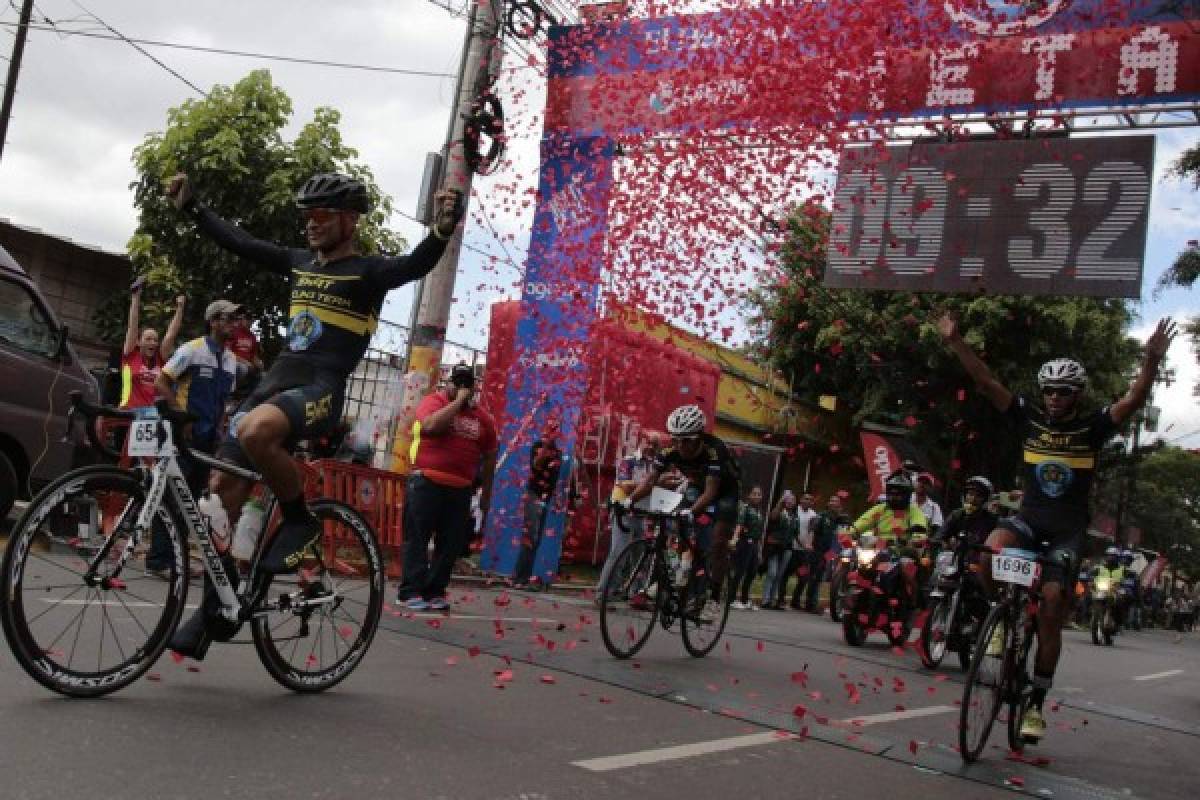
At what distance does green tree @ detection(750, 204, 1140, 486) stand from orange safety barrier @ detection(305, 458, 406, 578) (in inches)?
577

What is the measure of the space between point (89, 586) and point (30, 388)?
20.7 ft

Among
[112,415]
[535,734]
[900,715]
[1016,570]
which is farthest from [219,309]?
[1016,570]

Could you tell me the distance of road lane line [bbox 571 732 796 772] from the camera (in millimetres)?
4301

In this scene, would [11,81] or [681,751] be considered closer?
[681,751]

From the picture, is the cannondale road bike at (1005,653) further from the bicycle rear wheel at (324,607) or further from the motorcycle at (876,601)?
the motorcycle at (876,601)

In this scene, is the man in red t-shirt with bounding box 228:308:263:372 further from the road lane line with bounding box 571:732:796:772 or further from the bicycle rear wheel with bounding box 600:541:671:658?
the road lane line with bounding box 571:732:796:772

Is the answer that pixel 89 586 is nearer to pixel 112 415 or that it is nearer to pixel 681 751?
pixel 112 415

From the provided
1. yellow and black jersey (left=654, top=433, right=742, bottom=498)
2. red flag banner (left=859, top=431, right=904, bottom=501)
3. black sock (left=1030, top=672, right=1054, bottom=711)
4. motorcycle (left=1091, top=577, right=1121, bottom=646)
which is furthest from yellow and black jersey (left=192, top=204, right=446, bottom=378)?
motorcycle (left=1091, top=577, right=1121, bottom=646)

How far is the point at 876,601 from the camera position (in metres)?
11.5

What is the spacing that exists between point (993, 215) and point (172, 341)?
7.55m

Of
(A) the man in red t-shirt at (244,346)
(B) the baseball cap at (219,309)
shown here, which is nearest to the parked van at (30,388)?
(A) the man in red t-shirt at (244,346)

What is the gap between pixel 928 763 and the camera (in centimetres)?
525

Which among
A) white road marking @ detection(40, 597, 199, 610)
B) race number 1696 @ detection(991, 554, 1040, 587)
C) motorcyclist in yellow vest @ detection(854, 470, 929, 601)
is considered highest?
motorcyclist in yellow vest @ detection(854, 470, 929, 601)

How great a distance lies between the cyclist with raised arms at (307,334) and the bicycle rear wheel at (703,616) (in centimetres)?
396
